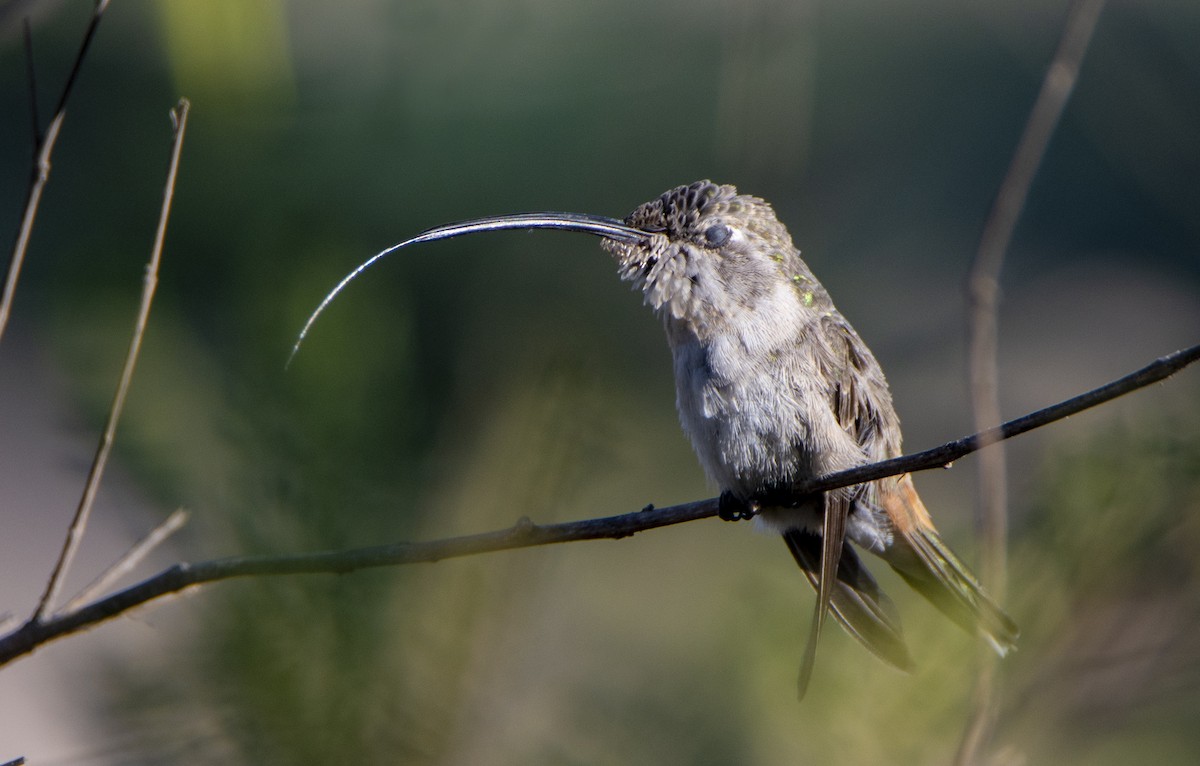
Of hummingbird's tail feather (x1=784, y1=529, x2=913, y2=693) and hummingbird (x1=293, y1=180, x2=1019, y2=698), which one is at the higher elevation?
hummingbird (x1=293, y1=180, x2=1019, y2=698)

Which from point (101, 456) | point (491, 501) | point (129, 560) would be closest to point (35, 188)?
point (101, 456)

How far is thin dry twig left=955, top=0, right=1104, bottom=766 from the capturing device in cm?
161

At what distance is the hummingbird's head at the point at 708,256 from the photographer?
231 cm

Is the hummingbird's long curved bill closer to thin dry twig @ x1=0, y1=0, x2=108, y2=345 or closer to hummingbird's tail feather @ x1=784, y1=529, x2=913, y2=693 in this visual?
thin dry twig @ x1=0, y1=0, x2=108, y2=345

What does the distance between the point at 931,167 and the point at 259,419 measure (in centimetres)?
665

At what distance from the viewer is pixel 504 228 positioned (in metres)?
2.00

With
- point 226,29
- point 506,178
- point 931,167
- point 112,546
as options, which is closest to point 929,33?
point 931,167

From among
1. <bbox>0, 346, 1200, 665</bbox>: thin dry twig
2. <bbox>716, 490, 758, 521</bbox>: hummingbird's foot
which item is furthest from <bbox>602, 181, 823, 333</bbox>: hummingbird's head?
<bbox>0, 346, 1200, 665</bbox>: thin dry twig

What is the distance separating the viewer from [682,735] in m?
1.57

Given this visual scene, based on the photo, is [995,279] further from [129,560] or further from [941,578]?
[129,560]

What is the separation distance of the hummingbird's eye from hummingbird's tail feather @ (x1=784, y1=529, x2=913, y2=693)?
0.63m

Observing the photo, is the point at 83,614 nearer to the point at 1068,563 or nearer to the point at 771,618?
the point at 771,618

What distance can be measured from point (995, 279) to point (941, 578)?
58 centimetres

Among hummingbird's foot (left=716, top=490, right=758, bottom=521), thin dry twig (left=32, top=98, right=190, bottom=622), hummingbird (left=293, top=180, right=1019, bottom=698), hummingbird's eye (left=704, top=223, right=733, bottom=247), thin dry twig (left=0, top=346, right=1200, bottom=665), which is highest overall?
hummingbird's eye (left=704, top=223, right=733, bottom=247)
